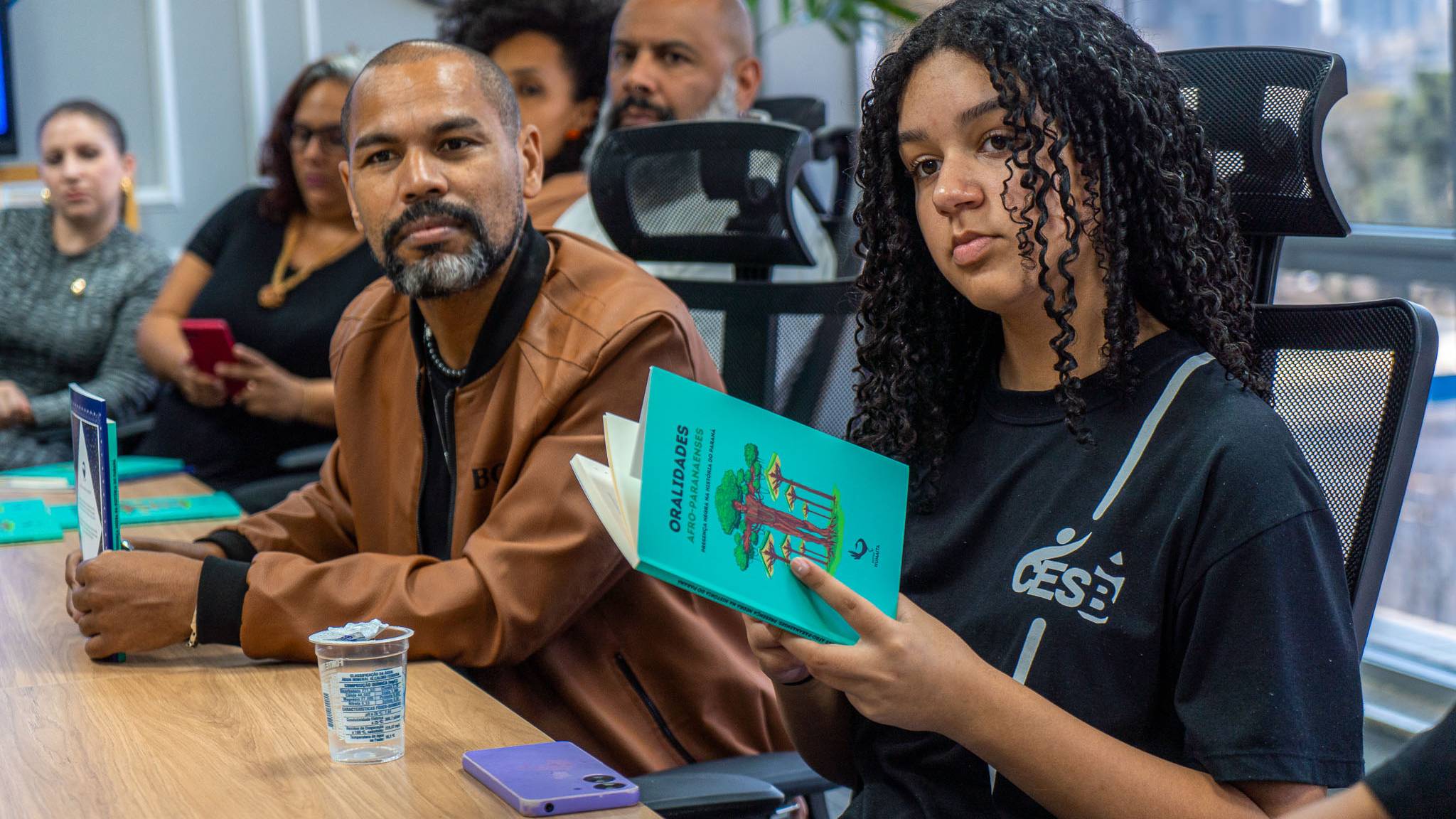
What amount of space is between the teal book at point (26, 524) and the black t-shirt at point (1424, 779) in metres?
1.78

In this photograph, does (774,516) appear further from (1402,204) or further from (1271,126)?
(1402,204)

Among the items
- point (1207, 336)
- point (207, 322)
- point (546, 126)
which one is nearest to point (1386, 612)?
point (546, 126)

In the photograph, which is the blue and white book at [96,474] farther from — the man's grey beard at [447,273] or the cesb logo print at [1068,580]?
the cesb logo print at [1068,580]

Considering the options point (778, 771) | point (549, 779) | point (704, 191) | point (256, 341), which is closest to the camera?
point (549, 779)

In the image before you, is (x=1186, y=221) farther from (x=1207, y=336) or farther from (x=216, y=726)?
(x=216, y=726)

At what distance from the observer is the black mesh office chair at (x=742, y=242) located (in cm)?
185

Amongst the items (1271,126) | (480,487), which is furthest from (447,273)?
(1271,126)

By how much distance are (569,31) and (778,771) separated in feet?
7.17

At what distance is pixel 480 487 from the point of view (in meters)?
1.56

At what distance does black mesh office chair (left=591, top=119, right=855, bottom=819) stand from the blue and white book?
2.47 ft

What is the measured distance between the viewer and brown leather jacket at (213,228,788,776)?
1.39 meters

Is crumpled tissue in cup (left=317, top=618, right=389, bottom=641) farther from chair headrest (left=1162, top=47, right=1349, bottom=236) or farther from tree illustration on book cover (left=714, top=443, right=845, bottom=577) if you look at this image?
chair headrest (left=1162, top=47, right=1349, bottom=236)


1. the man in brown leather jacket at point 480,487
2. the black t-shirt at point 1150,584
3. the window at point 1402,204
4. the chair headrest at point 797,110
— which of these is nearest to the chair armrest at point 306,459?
the man in brown leather jacket at point 480,487

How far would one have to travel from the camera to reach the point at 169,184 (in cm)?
416
